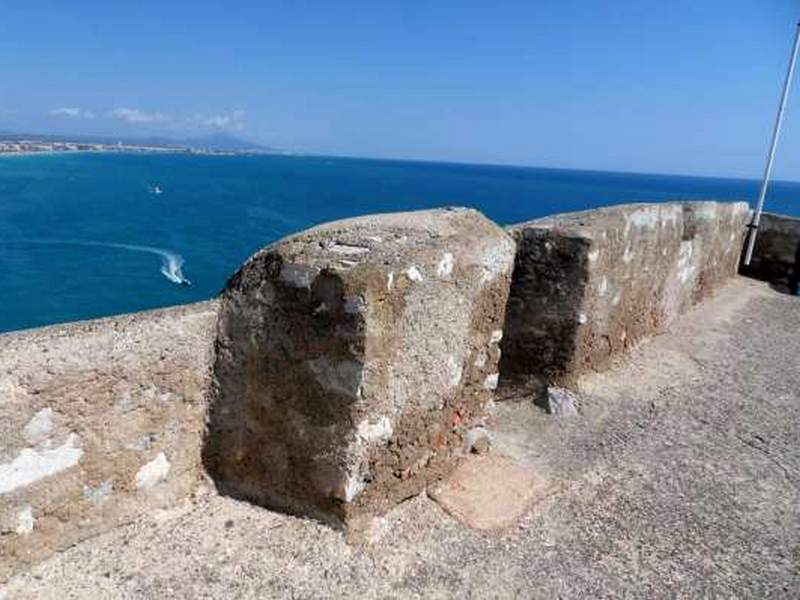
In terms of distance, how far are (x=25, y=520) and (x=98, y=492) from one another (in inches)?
11.2

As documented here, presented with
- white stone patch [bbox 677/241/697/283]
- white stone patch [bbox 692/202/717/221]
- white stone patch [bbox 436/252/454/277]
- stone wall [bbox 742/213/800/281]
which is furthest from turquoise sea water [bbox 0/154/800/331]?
white stone patch [bbox 436/252/454/277]

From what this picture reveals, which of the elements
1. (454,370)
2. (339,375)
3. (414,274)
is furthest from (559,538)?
(414,274)

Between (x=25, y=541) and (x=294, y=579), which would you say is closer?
(x=25, y=541)

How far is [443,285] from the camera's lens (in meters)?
3.17

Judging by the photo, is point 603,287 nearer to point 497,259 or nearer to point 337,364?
point 497,259

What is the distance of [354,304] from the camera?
2.72m

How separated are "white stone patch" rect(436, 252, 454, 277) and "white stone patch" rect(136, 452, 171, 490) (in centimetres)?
154

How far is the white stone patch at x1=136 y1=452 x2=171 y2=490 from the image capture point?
9.29ft

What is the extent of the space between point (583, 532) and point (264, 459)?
1.62 m

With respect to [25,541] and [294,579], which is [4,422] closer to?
[25,541]

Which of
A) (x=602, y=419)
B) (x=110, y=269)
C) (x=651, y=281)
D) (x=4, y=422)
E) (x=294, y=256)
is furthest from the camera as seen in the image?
(x=110, y=269)

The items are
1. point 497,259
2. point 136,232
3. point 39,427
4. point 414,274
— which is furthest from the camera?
point 136,232

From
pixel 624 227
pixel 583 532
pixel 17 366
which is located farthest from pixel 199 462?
pixel 624 227

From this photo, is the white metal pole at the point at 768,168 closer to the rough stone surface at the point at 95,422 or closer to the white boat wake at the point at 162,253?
the rough stone surface at the point at 95,422
